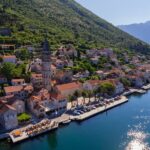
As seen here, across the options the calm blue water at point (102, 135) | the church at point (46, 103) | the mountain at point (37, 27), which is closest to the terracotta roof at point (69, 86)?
the church at point (46, 103)

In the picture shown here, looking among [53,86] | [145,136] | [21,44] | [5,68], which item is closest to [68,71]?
[53,86]

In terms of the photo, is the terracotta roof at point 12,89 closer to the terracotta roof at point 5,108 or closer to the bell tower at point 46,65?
the bell tower at point 46,65

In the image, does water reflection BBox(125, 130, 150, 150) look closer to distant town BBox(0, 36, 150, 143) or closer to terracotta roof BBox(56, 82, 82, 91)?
distant town BBox(0, 36, 150, 143)

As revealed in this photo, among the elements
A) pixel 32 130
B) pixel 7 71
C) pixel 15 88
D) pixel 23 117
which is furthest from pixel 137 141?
pixel 7 71

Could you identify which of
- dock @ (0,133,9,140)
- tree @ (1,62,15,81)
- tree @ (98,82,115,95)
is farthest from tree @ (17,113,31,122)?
tree @ (98,82,115,95)

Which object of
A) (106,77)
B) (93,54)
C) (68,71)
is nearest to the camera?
(68,71)

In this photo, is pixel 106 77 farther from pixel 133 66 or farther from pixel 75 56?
pixel 133 66
